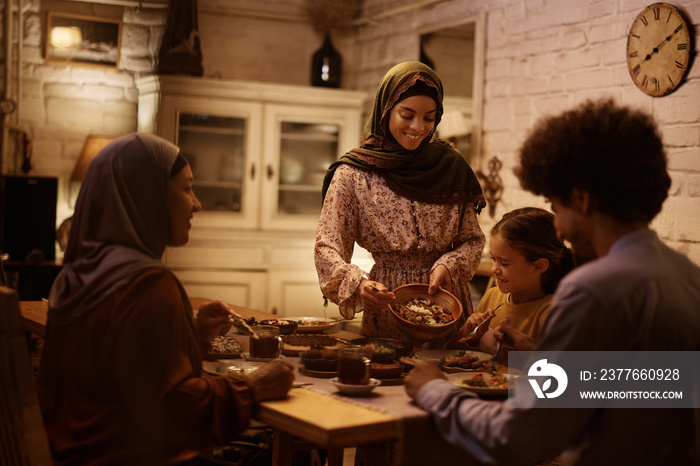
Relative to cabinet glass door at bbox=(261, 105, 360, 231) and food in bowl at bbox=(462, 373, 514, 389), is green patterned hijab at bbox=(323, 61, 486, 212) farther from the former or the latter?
cabinet glass door at bbox=(261, 105, 360, 231)

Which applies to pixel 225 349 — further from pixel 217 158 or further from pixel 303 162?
pixel 303 162

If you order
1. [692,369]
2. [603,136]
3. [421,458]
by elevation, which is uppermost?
[603,136]

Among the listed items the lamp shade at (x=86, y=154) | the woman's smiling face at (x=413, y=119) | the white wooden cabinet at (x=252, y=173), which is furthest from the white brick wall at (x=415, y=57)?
the woman's smiling face at (x=413, y=119)

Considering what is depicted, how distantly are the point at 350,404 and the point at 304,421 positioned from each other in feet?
0.55

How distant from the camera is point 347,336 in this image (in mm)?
2572

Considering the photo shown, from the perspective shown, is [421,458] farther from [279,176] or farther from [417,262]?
[279,176]

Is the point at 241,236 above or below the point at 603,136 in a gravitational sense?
below

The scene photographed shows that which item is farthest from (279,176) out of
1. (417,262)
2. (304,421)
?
(304,421)

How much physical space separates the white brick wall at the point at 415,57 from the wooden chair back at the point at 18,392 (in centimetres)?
236

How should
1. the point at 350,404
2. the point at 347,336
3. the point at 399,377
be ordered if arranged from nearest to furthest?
the point at 350,404 < the point at 399,377 < the point at 347,336

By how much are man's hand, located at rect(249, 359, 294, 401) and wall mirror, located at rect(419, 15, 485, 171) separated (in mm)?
3087

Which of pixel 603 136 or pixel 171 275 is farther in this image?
pixel 171 275

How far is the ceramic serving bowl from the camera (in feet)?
7.26

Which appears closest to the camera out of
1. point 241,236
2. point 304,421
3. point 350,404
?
point 304,421
